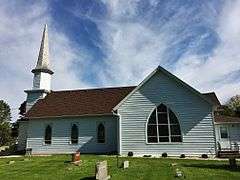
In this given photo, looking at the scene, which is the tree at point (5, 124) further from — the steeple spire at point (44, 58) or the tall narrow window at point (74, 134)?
the tall narrow window at point (74, 134)

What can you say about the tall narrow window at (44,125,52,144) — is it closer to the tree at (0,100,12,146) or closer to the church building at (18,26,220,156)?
the church building at (18,26,220,156)

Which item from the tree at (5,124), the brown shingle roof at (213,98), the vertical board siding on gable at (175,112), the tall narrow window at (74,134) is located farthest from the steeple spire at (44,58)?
the tree at (5,124)

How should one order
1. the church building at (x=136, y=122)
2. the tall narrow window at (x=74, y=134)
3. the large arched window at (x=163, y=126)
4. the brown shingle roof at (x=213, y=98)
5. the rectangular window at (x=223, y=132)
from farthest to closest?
1. the rectangular window at (x=223, y=132)
2. the tall narrow window at (x=74, y=134)
3. the brown shingle roof at (x=213, y=98)
4. the large arched window at (x=163, y=126)
5. the church building at (x=136, y=122)

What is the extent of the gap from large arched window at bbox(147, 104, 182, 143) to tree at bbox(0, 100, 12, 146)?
40463 mm

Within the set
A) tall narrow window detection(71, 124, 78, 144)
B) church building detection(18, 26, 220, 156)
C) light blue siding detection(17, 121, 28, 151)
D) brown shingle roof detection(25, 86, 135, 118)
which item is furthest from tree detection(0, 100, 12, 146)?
tall narrow window detection(71, 124, 78, 144)

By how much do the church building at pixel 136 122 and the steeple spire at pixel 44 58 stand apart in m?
5.99

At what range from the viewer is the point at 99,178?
16.2m

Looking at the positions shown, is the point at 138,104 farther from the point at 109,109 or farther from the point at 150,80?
the point at 109,109

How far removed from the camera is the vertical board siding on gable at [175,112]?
94.4 feet

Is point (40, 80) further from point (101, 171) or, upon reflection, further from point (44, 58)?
point (101, 171)

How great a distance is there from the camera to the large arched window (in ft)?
96.7

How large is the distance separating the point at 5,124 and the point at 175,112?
43.2 metres

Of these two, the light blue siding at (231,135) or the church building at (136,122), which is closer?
the church building at (136,122)

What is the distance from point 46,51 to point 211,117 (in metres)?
24.5
